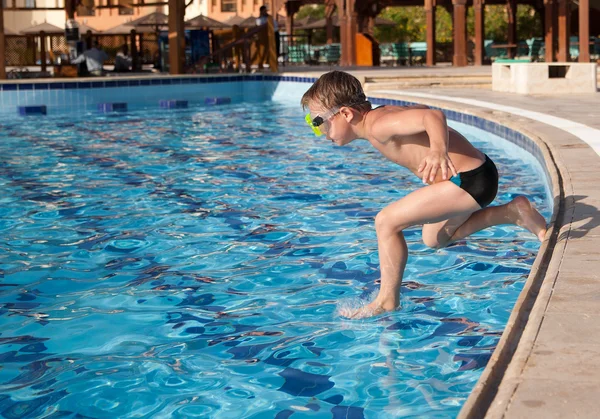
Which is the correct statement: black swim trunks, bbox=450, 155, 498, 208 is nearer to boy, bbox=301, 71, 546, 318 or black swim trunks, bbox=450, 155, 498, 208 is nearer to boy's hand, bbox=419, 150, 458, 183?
boy, bbox=301, 71, 546, 318

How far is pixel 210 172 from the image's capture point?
9078 millimetres

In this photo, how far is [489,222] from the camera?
4.25 metres

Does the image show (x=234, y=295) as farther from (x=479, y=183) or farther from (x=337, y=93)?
(x=479, y=183)

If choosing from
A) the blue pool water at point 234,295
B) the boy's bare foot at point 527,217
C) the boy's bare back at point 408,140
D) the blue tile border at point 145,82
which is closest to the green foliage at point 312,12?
Answer: the blue tile border at point 145,82

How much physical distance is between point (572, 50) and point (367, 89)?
12.4 metres

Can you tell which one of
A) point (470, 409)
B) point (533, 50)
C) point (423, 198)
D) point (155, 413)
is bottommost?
point (155, 413)

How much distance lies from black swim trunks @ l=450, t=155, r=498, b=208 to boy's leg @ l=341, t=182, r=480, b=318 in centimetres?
2

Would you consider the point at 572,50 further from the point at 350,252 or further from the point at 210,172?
the point at 350,252

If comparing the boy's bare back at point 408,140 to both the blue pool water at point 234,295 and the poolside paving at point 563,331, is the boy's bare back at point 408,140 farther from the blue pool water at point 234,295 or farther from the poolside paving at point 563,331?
the blue pool water at point 234,295

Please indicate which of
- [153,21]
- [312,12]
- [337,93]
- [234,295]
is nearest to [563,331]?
[337,93]

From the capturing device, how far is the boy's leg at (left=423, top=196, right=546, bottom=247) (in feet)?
13.9

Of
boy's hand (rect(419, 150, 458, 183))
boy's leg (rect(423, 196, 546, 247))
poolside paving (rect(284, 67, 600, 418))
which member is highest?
boy's hand (rect(419, 150, 458, 183))

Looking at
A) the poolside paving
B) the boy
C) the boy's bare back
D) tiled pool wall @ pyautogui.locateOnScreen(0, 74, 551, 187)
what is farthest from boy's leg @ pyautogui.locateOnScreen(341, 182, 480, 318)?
tiled pool wall @ pyautogui.locateOnScreen(0, 74, 551, 187)

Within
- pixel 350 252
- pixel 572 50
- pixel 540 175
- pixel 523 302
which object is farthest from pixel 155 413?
pixel 572 50
